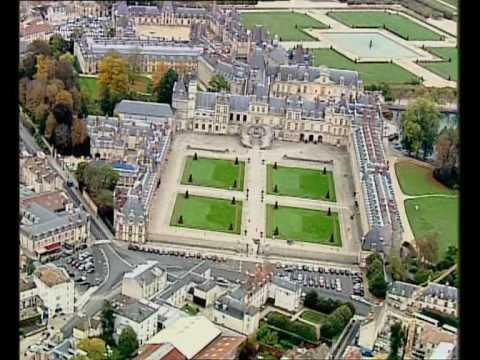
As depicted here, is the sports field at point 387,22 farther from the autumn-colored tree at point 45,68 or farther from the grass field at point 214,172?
the autumn-colored tree at point 45,68

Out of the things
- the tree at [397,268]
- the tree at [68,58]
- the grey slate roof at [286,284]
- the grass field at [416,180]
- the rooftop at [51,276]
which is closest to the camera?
the rooftop at [51,276]

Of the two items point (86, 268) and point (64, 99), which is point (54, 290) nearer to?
point (86, 268)

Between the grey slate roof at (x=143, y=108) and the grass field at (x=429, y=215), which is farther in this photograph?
the grey slate roof at (x=143, y=108)

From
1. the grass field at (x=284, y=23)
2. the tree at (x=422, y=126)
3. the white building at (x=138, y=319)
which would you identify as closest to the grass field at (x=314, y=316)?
the white building at (x=138, y=319)

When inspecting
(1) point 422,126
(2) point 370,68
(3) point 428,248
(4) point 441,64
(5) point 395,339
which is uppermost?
(4) point 441,64

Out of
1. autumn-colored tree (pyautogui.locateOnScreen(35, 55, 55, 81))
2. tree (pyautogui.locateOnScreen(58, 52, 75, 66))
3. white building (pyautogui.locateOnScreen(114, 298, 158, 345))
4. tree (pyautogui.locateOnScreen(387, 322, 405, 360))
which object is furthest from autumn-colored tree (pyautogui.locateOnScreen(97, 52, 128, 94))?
tree (pyautogui.locateOnScreen(387, 322, 405, 360))

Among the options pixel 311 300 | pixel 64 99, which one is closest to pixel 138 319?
pixel 311 300

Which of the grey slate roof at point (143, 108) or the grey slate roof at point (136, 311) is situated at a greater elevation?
the grey slate roof at point (143, 108)

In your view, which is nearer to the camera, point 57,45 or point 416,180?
point 416,180
